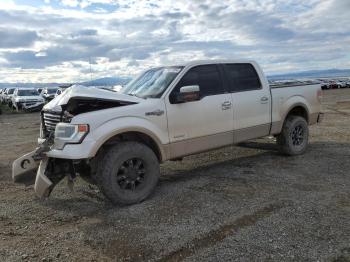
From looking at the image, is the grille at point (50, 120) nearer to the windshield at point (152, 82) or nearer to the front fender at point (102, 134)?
the front fender at point (102, 134)

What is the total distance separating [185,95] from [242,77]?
68.8 inches

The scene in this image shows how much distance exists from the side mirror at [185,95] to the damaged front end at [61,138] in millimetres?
600

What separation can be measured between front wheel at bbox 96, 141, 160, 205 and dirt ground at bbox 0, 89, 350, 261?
0.59 ft

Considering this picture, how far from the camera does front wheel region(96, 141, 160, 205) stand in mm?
5504

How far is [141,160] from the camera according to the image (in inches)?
229

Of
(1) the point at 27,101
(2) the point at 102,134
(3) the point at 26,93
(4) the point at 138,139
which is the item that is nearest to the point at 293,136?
(4) the point at 138,139

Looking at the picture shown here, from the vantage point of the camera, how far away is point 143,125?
19.2 feet

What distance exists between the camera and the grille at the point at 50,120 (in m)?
5.77

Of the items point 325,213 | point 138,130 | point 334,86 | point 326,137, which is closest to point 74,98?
point 138,130

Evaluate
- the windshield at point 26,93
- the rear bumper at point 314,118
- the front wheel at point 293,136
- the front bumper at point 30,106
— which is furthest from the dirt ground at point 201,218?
the windshield at point 26,93

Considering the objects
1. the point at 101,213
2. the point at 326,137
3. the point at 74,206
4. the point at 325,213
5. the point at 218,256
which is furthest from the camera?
the point at 326,137

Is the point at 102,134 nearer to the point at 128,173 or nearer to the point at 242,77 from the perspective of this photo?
the point at 128,173

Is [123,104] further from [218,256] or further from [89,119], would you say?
[218,256]

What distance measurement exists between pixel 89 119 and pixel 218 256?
2458mm
